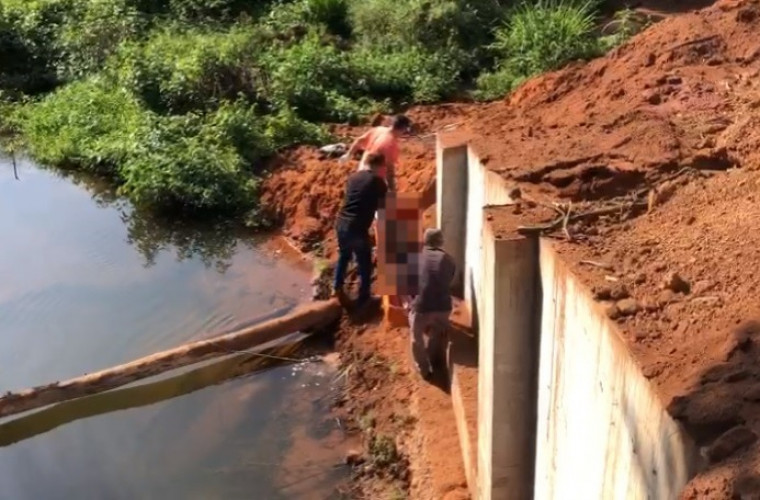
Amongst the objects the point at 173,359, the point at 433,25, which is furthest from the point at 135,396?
the point at 433,25

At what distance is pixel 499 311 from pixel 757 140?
7.41 ft

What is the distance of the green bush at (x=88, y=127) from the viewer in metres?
15.3

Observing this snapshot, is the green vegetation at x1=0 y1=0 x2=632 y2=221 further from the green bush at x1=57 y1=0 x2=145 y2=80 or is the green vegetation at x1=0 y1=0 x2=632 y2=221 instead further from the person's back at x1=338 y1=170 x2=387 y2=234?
the person's back at x1=338 y1=170 x2=387 y2=234

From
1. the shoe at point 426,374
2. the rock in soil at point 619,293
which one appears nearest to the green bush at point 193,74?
the shoe at point 426,374

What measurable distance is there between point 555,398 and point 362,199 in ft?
14.0

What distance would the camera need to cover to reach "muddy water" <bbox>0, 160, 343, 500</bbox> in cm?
889

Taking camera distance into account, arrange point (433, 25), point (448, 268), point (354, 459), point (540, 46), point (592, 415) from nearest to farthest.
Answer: point (592, 415) < point (448, 268) < point (354, 459) < point (540, 46) < point (433, 25)

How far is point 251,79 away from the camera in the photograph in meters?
16.2

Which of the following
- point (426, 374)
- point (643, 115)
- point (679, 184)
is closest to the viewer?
point (679, 184)

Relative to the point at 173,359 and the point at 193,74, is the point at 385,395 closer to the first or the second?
the point at 173,359

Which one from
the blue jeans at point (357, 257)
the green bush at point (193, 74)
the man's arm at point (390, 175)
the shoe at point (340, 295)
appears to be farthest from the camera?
the green bush at point (193, 74)

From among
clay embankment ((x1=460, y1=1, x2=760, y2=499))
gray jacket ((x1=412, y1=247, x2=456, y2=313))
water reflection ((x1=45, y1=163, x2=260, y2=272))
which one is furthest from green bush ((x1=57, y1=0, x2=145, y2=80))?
gray jacket ((x1=412, y1=247, x2=456, y2=313))

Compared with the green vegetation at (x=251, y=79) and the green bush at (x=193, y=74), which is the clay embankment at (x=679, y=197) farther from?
the green bush at (x=193, y=74)

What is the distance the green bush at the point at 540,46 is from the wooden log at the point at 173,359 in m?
6.62
